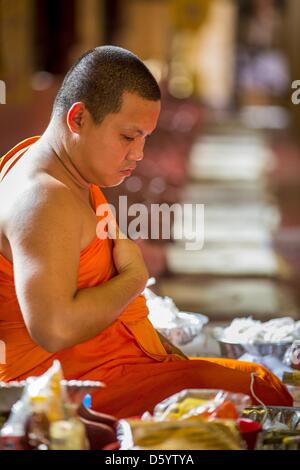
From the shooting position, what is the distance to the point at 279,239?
8.48m

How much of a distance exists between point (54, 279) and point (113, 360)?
1.22 feet

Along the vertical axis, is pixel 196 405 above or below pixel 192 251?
above

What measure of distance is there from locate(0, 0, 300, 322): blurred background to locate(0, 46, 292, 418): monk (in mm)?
2420

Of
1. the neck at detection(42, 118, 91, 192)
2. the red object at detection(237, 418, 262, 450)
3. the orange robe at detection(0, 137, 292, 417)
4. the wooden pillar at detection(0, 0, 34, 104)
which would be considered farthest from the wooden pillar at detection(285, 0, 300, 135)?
the red object at detection(237, 418, 262, 450)

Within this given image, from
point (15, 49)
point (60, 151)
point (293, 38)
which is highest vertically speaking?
point (293, 38)

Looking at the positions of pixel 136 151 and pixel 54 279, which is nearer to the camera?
pixel 54 279

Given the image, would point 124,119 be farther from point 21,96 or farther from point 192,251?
point 21,96

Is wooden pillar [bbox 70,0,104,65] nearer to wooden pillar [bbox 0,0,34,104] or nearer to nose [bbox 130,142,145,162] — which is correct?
wooden pillar [bbox 0,0,34,104]

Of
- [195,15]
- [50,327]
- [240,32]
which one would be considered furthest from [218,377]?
[240,32]

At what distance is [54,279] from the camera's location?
2305 mm

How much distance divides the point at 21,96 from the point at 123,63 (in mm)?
7431

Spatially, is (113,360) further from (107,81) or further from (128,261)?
(107,81)

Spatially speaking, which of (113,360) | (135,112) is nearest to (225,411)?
(113,360)

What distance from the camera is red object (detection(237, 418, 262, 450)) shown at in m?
2.29
